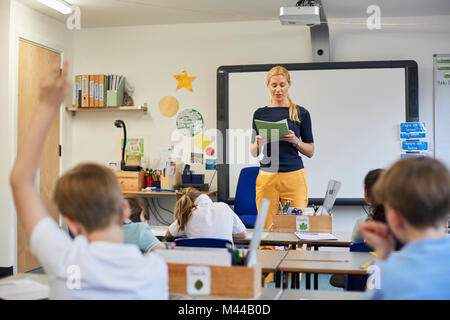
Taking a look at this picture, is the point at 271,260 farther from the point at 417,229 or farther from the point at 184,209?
the point at 417,229

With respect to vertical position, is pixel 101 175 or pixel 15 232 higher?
pixel 101 175

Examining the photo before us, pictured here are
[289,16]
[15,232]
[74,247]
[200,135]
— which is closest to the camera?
[74,247]

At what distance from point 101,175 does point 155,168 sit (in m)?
4.74

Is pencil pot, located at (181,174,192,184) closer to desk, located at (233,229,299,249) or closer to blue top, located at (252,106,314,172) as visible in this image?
blue top, located at (252,106,314,172)

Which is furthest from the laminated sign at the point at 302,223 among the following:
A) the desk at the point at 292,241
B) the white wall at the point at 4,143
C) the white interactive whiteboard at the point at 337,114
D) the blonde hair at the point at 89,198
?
the white wall at the point at 4,143

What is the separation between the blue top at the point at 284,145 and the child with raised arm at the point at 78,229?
2508 mm

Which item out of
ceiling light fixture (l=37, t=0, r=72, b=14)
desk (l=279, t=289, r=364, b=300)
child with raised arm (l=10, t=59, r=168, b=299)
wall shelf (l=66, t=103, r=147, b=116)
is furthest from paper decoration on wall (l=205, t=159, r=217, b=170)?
child with raised arm (l=10, t=59, r=168, b=299)

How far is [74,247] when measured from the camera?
4.02 feet

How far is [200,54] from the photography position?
19.5 feet

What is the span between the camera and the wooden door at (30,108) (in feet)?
17.0

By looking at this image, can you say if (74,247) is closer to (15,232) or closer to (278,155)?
(278,155)

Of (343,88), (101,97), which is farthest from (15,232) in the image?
(343,88)

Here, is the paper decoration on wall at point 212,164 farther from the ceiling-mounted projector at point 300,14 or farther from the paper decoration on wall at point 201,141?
the ceiling-mounted projector at point 300,14

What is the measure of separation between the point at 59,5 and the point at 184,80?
1623mm
